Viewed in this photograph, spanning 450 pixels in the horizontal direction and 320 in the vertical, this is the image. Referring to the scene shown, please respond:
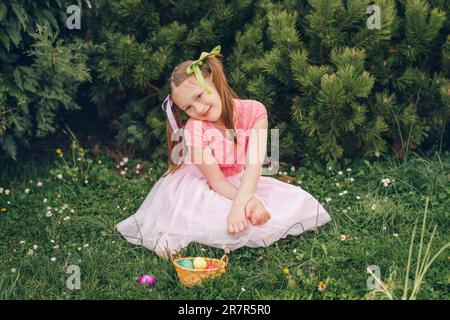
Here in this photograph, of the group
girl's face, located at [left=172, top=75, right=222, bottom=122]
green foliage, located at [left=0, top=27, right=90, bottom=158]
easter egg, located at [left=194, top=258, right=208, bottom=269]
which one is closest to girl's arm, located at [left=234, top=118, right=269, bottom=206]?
girl's face, located at [left=172, top=75, right=222, bottom=122]

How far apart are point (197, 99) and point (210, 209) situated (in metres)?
0.62

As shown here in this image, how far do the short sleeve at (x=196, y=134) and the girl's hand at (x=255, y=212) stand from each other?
44 cm

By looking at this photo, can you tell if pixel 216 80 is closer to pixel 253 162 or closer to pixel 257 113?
pixel 257 113

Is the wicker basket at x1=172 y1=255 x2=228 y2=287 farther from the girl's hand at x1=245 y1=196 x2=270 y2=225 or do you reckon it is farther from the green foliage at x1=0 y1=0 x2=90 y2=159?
the green foliage at x1=0 y1=0 x2=90 y2=159

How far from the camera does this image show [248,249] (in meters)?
3.86

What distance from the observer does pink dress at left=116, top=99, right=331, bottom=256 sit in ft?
12.7

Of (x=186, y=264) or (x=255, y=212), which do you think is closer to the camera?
(x=186, y=264)

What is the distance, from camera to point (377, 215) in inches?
161

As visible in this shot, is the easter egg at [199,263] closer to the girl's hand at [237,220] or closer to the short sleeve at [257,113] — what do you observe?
the girl's hand at [237,220]

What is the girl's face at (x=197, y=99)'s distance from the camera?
391 centimetres

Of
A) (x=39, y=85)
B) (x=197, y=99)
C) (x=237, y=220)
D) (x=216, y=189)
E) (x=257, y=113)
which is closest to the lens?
(x=237, y=220)

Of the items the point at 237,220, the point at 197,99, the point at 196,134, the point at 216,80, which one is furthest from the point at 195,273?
the point at 216,80

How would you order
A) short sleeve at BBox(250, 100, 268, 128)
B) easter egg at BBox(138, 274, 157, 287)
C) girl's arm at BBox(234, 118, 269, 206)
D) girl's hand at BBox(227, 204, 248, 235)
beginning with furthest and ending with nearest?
short sleeve at BBox(250, 100, 268, 128) → girl's arm at BBox(234, 118, 269, 206) → girl's hand at BBox(227, 204, 248, 235) → easter egg at BBox(138, 274, 157, 287)

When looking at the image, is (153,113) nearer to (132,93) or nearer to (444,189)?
(132,93)
